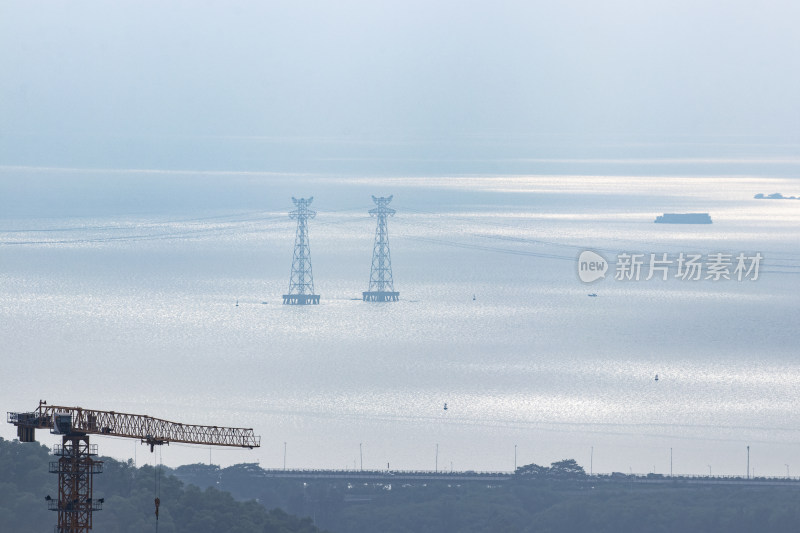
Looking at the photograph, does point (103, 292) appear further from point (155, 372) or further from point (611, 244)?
point (611, 244)

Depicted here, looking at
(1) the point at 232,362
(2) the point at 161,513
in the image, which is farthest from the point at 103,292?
(2) the point at 161,513

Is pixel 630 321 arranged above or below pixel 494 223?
below

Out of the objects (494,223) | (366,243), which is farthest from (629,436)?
(494,223)

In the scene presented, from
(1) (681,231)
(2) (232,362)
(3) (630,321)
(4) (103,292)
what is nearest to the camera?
(2) (232,362)

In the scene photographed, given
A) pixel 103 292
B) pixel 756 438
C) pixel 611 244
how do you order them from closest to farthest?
1. pixel 756 438
2. pixel 103 292
3. pixel 611 244

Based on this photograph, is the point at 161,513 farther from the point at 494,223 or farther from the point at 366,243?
the point at 494,223

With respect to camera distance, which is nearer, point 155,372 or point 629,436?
point 629,436

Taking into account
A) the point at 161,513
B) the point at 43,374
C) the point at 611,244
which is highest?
the point at 611,244
